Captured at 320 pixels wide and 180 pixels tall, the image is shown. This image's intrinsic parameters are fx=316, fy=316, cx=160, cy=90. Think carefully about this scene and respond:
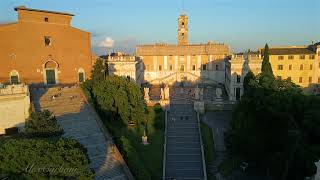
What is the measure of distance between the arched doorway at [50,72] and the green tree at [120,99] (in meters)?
6.87

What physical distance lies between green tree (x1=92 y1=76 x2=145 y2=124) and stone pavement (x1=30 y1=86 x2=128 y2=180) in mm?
1407

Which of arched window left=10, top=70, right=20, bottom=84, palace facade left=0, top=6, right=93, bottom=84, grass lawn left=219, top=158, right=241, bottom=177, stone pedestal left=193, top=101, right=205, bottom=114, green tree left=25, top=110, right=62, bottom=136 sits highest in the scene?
palace facade left=0, top=6, right=93, bottom=84

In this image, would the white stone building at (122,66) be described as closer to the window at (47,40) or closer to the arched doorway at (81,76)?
the arched doorway at (81,76)

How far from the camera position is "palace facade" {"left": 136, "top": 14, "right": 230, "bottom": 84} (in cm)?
4872

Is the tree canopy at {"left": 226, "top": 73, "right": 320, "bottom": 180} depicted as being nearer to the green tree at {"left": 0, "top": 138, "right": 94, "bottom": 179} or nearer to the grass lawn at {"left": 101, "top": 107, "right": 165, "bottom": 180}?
the grass lawn at {"left": 101, "top": 107, "right": 165, "bottom": 180}

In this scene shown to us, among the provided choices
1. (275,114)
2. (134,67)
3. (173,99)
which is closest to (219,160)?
(275,114)

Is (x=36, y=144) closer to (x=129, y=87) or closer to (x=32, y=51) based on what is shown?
(x=129, y=87)

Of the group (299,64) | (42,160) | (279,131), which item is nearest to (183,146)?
(279,131)

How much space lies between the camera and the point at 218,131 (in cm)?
2797

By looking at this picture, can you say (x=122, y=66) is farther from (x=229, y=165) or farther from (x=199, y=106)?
(x=229, y=165)

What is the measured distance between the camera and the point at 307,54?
143 ft

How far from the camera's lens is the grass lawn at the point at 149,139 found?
2225cm

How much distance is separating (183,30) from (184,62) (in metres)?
8.13

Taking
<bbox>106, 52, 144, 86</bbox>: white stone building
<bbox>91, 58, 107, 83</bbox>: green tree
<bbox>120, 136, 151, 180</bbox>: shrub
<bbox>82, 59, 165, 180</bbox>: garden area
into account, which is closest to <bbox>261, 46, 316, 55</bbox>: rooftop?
<bbox>106, 52, 144, 86</bbox>: white stone building
